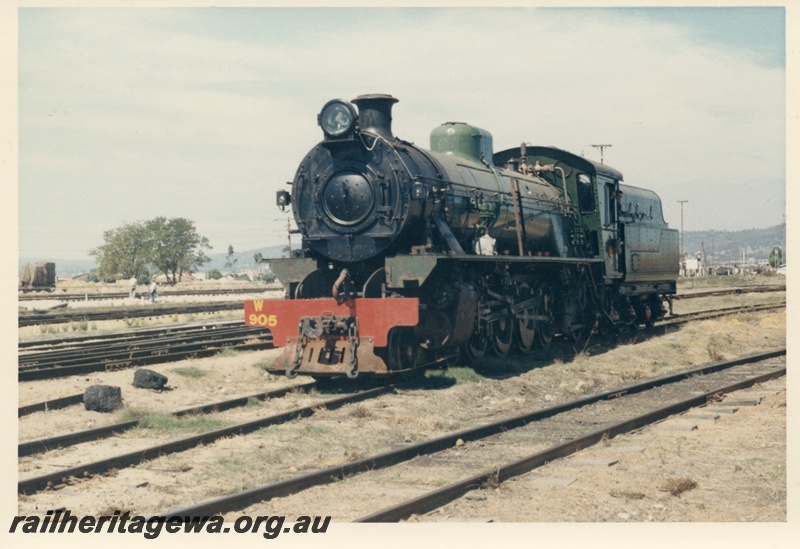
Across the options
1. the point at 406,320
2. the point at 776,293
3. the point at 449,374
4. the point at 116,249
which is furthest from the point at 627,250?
the point at 116,249

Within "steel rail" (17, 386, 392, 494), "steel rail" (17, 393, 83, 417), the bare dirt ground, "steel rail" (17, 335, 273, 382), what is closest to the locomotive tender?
the bare dirt ground

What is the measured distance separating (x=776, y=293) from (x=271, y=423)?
33.9 meters

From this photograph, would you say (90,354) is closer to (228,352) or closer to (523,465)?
(228,352)

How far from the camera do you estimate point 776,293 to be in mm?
38719

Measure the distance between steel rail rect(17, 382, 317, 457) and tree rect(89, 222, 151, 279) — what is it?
67172 millimetres

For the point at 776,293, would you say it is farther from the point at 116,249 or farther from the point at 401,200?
the point at 116,249

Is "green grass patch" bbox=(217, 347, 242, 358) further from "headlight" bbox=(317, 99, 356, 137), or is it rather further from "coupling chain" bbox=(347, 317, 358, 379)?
"headlight" bbox=(317, 99, 356, 137)

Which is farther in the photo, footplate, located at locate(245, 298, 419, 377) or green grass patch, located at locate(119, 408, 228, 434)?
footplate, located at locate(245, 298, 419, 377)

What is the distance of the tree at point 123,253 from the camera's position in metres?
75.4

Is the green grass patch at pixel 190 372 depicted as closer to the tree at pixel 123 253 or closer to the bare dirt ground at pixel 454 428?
the bare dirt ground at pixel 454 428

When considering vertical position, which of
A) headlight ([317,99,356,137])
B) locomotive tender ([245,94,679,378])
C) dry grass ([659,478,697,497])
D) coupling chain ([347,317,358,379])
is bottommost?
dry grass ([659,478,697,497])

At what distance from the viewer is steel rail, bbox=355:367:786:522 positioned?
6.28 meters

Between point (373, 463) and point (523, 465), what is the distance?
4.35 ft
